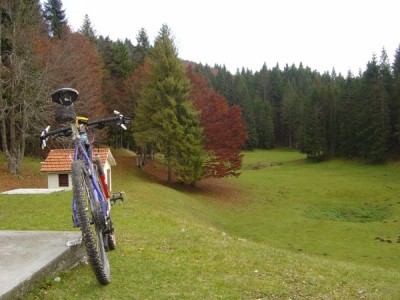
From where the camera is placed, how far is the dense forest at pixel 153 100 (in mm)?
28344

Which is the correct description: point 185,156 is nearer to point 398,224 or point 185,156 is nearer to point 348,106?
point 398,224

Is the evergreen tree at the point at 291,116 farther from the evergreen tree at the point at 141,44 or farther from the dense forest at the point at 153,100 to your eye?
the evergreen tree at the point at 141,44

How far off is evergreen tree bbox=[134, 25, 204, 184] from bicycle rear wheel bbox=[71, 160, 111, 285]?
27.5m

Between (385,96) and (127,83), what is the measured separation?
39.0m

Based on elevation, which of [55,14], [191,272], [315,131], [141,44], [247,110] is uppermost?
[55,14]

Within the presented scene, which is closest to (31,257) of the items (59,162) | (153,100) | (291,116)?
(59,162)

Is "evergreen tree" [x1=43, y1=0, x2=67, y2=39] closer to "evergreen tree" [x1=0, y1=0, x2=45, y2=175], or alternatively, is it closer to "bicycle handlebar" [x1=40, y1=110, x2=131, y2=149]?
"evergreen tree" [x1=0, y1=0, x2=45, y2=175]

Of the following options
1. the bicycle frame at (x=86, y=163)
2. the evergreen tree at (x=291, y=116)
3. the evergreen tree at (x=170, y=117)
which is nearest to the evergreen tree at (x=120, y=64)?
the evergreen tree at (x=170, y=117)

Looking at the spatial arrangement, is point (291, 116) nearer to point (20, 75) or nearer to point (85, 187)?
point (20, 75)

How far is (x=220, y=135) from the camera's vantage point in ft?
119

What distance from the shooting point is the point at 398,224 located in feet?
82.0

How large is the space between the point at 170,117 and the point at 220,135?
5.22 metres

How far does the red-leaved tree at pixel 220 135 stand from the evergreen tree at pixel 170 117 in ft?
5.67

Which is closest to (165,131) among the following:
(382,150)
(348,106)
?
(382,150)
